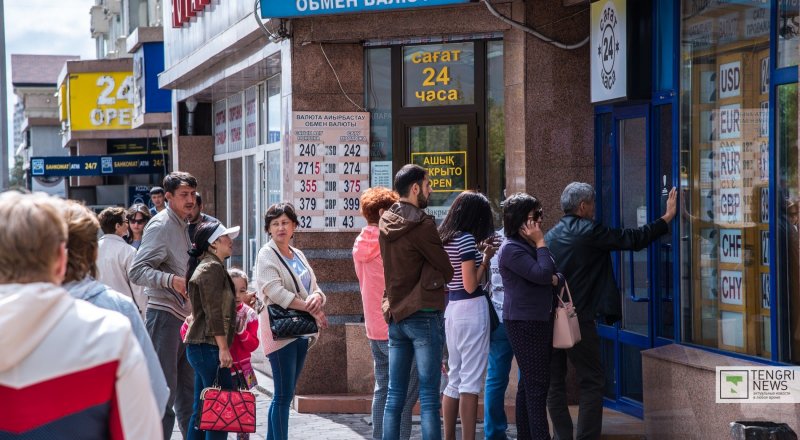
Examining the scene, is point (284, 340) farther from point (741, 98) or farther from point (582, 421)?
point (741, 98)

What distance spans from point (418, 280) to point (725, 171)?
7.28 feet

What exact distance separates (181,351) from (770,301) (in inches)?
150

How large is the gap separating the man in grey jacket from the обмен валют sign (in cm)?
283

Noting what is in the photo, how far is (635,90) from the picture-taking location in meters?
9.29

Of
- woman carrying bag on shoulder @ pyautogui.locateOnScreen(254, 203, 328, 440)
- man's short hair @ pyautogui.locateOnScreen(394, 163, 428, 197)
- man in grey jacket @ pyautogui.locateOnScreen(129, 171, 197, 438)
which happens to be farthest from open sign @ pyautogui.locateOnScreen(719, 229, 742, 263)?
man in grey jacket @ pyautogui.locateOnScreen(129, 171, 197, 438)

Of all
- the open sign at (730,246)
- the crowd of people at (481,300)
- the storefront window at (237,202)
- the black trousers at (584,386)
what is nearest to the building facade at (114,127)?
the storefront window at (237,202)

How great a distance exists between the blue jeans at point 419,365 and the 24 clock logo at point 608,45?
9.24 ft

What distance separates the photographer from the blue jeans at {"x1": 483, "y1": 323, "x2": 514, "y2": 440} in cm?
859

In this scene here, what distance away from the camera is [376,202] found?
339 inches

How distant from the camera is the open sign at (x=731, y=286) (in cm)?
817

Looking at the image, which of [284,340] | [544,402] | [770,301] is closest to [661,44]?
[770,301]

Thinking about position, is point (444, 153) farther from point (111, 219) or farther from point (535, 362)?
point (535, 362)

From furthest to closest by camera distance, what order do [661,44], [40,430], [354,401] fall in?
[354,401]
[661,44]
[40,430]

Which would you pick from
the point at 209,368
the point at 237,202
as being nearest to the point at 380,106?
the point at 209,368
